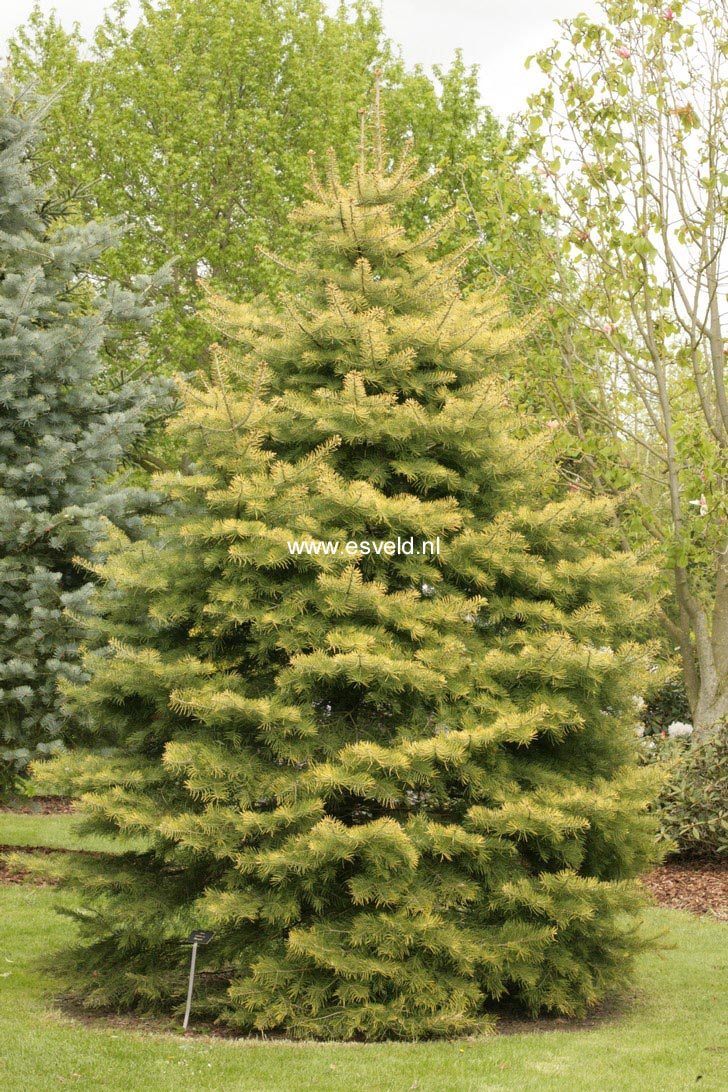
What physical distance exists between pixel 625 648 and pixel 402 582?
1.24m

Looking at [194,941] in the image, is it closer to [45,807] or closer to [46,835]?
[46,835]

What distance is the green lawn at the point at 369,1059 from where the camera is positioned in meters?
4.54

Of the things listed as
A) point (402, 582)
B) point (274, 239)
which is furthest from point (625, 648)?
point (274, 239)

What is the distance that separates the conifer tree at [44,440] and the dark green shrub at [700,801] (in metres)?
5.67

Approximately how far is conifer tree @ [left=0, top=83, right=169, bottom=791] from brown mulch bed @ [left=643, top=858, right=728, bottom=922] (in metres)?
5.36

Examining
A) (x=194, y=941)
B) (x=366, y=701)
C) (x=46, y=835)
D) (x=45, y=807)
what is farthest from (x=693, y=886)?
(x=45, y=807)

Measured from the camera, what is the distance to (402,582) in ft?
19.2

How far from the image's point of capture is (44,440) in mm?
8188

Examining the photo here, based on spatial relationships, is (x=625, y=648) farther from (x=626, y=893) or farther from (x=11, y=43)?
(x=11, y=43)

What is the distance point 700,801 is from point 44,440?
22.3 feet

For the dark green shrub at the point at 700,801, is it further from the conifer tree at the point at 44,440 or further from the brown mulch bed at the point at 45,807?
the brown mulch bed at the point at 45,807

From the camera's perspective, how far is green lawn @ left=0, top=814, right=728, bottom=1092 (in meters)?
4.54

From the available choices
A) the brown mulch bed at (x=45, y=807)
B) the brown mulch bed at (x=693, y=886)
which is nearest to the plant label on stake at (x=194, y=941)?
the brown mulch bed at (x=693, y=886)

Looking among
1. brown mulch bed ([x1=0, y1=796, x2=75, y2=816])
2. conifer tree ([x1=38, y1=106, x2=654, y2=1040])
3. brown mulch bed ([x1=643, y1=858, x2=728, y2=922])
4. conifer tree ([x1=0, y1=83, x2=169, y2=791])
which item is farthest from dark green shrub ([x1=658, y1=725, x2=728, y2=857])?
brown mulch bed ([x1=0, y1=796, x2=75, y2=816])
